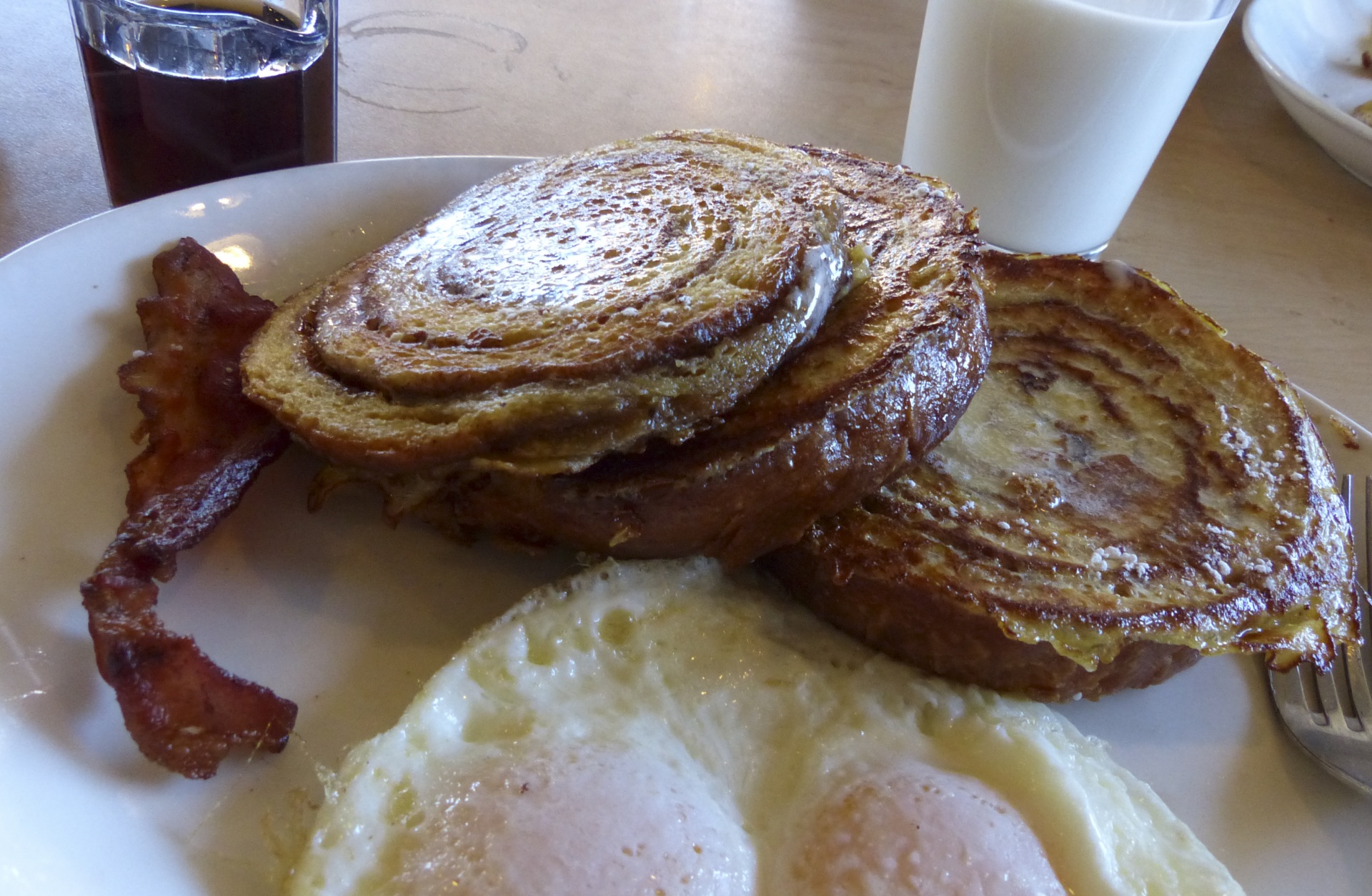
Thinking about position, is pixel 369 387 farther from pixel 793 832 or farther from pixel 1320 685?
pixel 1320 685

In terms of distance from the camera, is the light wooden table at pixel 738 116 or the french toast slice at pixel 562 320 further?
the light wooden table at pixel 738 116

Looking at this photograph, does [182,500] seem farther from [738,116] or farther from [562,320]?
[738,116]

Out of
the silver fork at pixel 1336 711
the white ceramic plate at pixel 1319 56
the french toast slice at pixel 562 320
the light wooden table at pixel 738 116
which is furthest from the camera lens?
the white ceramic plate at pixel 1319 56

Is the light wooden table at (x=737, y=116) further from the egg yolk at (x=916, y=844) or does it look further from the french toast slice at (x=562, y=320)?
the egg yolk at (x=916, y=844)

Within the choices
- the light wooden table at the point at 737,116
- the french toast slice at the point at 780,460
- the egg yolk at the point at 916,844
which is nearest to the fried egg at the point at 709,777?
the egg yolk at the point at 916,844

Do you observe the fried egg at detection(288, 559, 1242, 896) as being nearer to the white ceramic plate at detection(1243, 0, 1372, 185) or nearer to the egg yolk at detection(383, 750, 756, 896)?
the egg yolk at detection(383, 750, 756, 896)

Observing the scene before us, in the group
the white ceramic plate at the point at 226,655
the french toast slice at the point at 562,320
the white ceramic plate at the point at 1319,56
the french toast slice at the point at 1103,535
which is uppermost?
the white ceramic plate at the point at 1319,56
